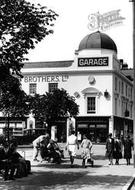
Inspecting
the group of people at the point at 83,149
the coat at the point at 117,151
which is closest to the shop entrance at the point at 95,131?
the coat at the point at 117,151

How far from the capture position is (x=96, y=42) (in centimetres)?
6150

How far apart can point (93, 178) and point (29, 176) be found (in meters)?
2.18

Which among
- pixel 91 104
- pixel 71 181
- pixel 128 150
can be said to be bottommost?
pixel 71 181

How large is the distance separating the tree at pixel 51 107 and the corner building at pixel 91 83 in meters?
18.9

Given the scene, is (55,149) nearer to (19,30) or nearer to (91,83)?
(19,30)

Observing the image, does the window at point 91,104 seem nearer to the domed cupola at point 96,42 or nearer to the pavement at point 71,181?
the domed cupola at point 96,42

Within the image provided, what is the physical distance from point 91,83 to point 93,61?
3044 mm

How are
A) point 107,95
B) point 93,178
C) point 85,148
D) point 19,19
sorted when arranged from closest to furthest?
point 19,19 → point 93,178 → point 85,148 → point 107,95

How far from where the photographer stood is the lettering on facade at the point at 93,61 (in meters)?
58.6

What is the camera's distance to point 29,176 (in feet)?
48.5

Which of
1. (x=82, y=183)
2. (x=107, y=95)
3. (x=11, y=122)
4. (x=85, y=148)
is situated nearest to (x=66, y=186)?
(x=82, y=183)

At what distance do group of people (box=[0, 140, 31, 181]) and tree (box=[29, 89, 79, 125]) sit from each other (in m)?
17.2

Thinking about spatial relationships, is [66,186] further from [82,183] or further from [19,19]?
[19,19]

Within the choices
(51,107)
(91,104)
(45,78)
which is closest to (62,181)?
(51,107)
